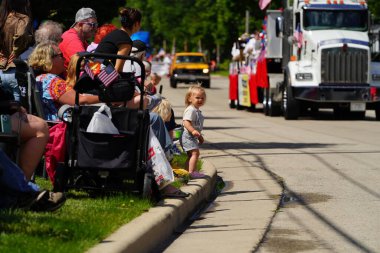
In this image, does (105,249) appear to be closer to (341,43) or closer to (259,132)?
(259,132)

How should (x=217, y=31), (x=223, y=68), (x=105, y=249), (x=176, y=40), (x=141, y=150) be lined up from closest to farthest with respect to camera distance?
(x=105, y=249) < (x=141, y=150) < (x=217, y=31) < (x=223, y=68) < (x=176, y=40)

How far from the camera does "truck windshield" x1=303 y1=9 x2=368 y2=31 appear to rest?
2880 cm

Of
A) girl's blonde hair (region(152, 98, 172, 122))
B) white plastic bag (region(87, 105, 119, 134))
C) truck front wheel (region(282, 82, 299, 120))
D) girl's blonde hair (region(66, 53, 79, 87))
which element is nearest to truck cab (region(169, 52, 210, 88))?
truck front wheel (region(282, 82, 299, 120))

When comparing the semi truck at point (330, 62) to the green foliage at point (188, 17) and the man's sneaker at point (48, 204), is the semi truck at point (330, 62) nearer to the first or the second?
the green foliage at point (188, 17)

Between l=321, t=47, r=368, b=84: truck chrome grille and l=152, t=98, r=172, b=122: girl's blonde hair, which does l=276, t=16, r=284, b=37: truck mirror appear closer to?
l=321, t=47, r=368, b=84: truck chrome grille

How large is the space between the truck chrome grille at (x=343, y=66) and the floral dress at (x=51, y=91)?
58.5 ft

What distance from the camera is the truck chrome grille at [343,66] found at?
2803 centimetres

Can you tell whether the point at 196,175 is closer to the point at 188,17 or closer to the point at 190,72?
the point at 190,72

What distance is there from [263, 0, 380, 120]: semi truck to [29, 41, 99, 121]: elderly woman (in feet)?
58.1

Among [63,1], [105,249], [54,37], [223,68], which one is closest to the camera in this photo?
[105,249]

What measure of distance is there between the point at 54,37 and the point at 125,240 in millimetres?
5000

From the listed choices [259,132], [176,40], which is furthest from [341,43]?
[176,40]

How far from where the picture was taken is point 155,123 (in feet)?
34.8

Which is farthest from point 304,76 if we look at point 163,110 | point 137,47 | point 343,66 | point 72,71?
point 72,71
